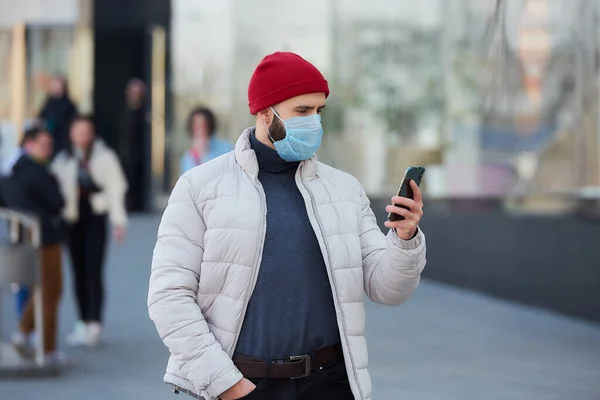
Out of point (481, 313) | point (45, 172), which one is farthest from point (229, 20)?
point (45, 172)

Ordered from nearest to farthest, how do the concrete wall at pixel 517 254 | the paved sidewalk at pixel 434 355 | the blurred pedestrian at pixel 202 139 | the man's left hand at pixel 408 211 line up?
the man's left hand at pixel 408 211 → the paved sidewalk at pixel 434 355 → the blurred pedestrian at pixel 202 139 → the concrete wall at pixel 517 254

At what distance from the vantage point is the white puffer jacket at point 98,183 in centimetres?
1094

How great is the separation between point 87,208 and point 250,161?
724cm

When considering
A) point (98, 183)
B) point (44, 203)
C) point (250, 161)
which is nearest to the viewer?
point (250, 161)

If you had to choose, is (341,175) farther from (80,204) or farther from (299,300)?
(80,204)

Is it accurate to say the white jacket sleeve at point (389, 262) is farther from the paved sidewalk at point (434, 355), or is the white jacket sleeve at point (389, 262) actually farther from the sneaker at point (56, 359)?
the sneaker at point (56, 359)

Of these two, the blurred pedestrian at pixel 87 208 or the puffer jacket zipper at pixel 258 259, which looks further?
the blurred pedestrian at pixel 87 208

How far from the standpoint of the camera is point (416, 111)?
17.1 meters

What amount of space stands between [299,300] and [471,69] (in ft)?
39.7

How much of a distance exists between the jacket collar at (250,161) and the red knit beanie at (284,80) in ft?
0.39

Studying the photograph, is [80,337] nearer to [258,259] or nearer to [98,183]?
[98,183]

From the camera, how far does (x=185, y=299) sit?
3.87m

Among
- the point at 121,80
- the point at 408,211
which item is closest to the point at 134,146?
the point at 121,80

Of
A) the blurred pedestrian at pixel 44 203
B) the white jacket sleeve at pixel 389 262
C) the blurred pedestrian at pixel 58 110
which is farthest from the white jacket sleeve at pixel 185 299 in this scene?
the blurred pedestrian at pixel 58 110
